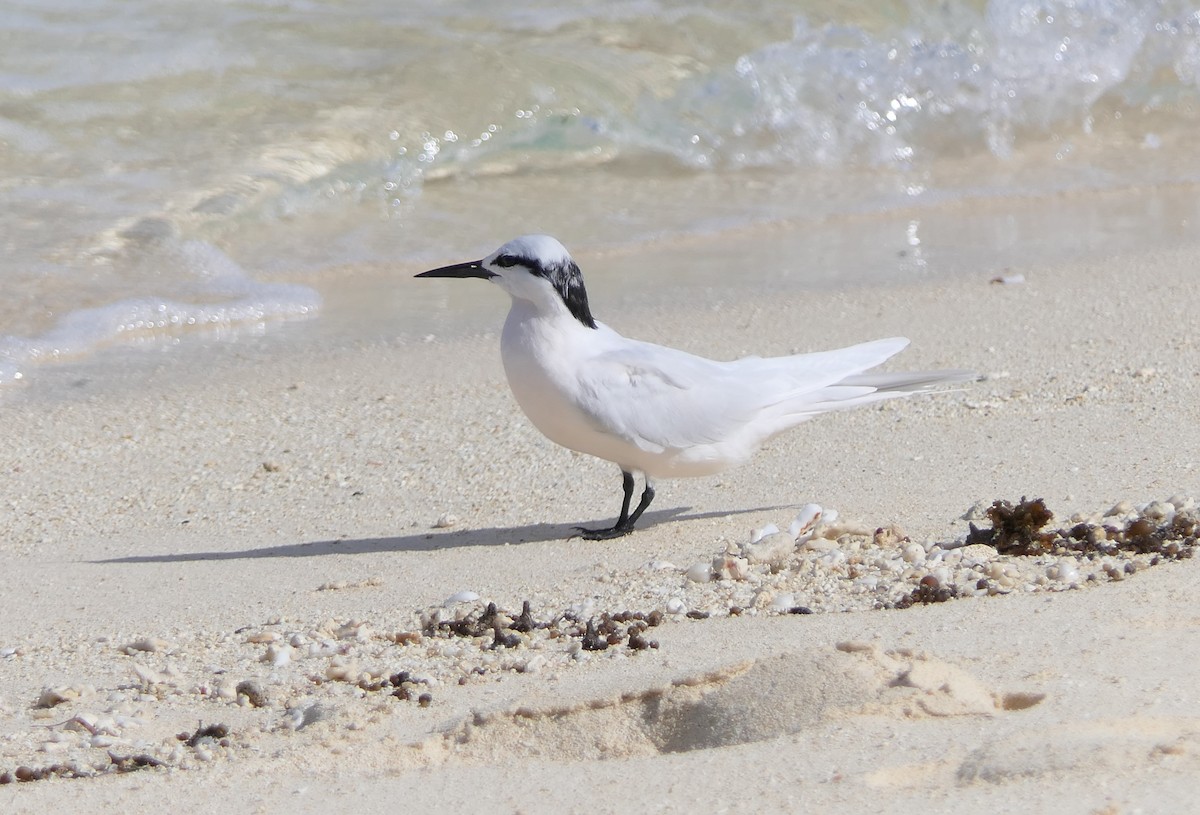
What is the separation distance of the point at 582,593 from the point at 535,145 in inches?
262

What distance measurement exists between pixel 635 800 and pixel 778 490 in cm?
A: 225

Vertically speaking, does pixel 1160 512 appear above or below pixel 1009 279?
below

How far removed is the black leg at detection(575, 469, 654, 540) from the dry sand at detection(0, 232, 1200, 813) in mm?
54

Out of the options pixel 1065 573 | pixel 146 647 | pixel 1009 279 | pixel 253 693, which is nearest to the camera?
pixel 253 693

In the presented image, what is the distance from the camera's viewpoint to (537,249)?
429cm

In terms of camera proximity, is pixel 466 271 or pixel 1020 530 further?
pixel 466 271

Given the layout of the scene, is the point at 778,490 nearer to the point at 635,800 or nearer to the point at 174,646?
the point at 174,646

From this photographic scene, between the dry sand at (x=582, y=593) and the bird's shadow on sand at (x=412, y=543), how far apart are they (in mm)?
15

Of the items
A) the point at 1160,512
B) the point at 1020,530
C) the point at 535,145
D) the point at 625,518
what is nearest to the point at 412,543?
the point at 625,518

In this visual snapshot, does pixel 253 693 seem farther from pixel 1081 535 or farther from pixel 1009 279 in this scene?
pixel 1009 279

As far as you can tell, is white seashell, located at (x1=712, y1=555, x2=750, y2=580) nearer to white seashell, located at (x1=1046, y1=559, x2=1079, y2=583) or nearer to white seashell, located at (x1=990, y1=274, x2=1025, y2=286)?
white seashell, located at (x1=1046, y1=559, x2=1079, y2=583)

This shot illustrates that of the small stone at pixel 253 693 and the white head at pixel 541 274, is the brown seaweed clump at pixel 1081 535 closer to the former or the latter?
the white head at pixel 541 274

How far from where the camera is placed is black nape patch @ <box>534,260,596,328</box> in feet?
14.1

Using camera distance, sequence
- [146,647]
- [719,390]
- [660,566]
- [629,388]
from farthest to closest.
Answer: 1. [719,390]
2. [629,388]
3. [660,566]
4. [146,647]
